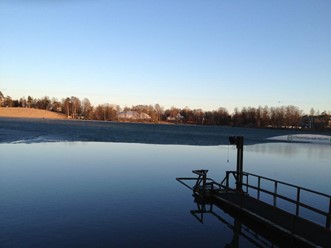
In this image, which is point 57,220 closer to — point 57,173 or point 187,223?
point 187,223

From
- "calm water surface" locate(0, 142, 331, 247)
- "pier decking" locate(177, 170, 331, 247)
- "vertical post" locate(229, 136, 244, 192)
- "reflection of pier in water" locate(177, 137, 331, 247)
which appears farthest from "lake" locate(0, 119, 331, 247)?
"vertical post" locate(229, 136, 244, 192)

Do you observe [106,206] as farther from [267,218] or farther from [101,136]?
[101,136]

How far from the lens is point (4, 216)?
50.1 ft

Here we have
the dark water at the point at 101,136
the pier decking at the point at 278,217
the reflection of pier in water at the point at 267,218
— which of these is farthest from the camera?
the dark water at the point at 101,136

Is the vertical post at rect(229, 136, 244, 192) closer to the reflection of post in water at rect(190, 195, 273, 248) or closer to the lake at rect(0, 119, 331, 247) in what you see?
the reflection of post in water at rect(190, 195, 273, 248)

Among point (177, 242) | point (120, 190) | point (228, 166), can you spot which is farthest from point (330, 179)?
point (177, 242)

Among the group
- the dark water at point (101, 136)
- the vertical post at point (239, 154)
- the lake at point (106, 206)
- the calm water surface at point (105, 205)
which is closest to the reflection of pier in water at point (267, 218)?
the vertical post at point (239, 154)

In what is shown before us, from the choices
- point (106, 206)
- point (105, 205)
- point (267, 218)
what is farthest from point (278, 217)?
point (105, 205)

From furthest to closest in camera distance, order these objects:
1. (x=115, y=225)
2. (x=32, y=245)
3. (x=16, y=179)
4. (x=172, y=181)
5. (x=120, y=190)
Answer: (x=172, y=181) → (x=16, y=179) → (x=120, y=190) → (x=115, y=225) → (x=32, y=245)

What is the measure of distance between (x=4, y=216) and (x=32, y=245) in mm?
3784

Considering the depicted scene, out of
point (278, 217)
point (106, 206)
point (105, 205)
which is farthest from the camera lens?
point (105, 205)

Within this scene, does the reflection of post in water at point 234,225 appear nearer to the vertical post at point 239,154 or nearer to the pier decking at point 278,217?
the pier decking at point 278,217

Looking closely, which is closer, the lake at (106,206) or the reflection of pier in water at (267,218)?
the reflection of pier in water at (267,218)

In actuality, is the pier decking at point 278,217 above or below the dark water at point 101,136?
above
